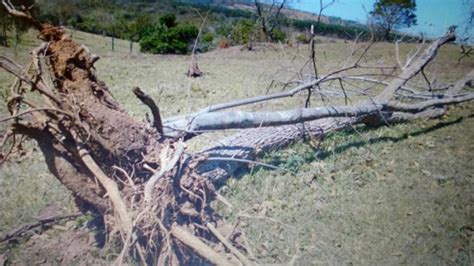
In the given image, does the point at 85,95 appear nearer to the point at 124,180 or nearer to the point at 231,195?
the point at 124,180

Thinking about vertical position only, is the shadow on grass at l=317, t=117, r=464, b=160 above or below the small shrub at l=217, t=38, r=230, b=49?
below

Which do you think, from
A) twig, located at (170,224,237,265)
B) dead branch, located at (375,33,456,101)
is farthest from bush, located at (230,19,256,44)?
twig, located at (170,224,237,265)

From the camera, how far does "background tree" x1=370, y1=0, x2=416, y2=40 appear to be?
5.89 meters

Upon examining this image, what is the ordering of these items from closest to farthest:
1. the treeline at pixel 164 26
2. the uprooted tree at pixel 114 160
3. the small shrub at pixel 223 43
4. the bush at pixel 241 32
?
the uprooted tree at pixel 114 160
the treeline at pixel 164 26
the bush at pixel 241 32
the small shrub at pixel 223 43

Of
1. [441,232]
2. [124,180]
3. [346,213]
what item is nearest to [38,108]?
[124,180]

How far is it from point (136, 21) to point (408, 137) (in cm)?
2072

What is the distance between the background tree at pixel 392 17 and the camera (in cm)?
589

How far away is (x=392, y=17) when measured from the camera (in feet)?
21.2

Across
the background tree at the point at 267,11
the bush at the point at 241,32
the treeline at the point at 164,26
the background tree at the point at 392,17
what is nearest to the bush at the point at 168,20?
the treeline at the point at 164,26

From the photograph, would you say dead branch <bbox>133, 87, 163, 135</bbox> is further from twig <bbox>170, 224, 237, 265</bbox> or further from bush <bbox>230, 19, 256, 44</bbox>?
bush <bbox>230, 19, 256, 44</bbox>

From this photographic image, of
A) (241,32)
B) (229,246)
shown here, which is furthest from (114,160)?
(241,32)

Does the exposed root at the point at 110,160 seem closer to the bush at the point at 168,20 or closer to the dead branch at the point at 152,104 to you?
the dead branch at the point at 152,104

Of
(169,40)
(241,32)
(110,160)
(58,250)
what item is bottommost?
(58,250)

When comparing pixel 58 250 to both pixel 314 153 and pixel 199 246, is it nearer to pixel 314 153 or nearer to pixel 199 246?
pixel 199 246
